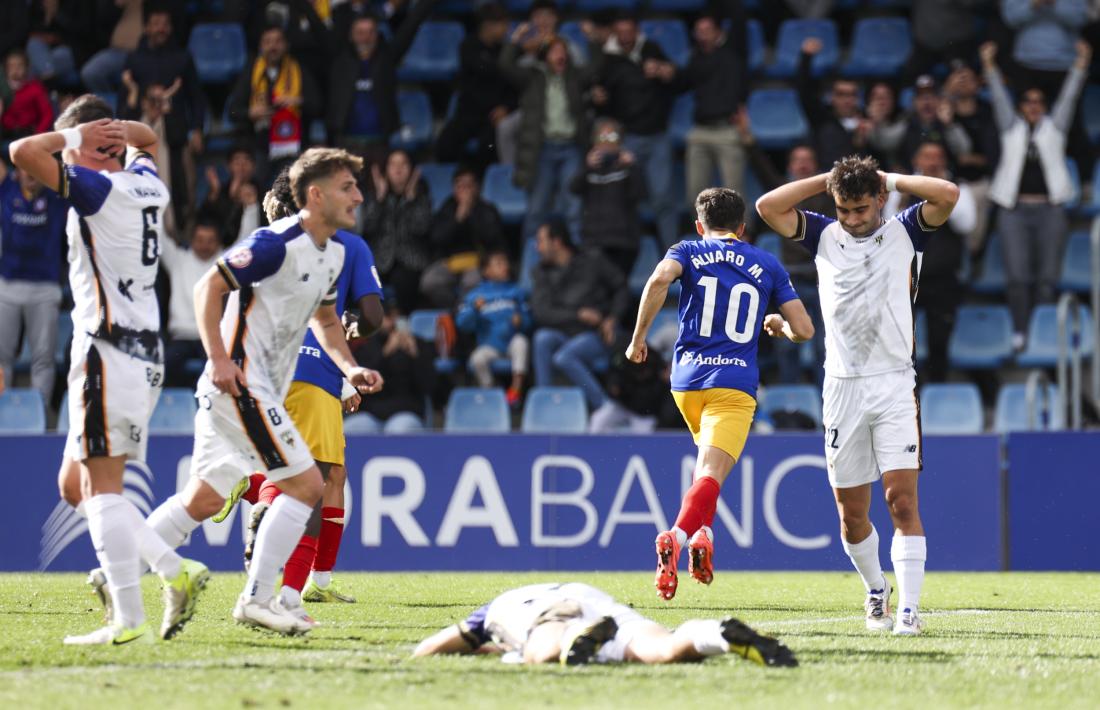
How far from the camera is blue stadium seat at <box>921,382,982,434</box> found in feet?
49.7

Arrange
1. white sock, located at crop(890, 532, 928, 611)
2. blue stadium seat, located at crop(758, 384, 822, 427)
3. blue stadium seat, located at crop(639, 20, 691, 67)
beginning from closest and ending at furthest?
white sock, located at crop(890, 532, 928, 611)
blue stadium seat, located at crop(758, 384, 822, 427)
blue stadium seat, located at crop(639, 20, 691, 67)

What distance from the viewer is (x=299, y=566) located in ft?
24.9

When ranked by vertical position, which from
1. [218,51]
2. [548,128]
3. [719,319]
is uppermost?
[218,51]

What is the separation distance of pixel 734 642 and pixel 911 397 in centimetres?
237

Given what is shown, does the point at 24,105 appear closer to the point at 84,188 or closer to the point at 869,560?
Result: the point at 84,188

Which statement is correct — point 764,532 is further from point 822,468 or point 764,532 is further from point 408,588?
point 408,588

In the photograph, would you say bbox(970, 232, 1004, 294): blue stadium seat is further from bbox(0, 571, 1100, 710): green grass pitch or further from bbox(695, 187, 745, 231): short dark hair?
bbox(695, 187, 745, 231): short dark hair

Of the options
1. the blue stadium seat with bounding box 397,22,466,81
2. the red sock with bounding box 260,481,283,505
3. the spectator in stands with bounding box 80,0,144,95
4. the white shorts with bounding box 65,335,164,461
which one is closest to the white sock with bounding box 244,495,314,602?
the white shorts with bounding box 65,335,164,461

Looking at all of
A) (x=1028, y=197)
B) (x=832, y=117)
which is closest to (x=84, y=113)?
(x=832, y=117)

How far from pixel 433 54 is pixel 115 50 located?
3.47 m

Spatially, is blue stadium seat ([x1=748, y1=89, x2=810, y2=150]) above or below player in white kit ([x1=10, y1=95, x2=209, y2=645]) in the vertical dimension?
above

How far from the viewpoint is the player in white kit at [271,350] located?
6.56m

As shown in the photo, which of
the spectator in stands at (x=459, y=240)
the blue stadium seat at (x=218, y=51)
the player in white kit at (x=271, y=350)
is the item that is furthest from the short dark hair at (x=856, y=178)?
the blue stadium seat at (x=218, y=51)

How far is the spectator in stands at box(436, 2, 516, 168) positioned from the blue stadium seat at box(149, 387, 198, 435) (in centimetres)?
423
